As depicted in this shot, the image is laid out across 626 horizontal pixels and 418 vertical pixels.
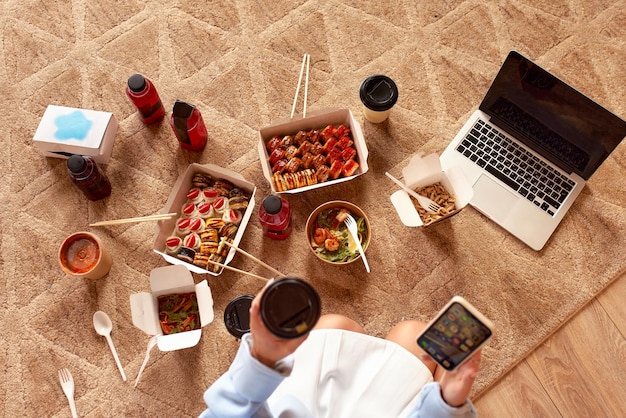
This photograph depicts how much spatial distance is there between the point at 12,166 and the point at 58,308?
0.47 m

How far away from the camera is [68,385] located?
1397 millimetres

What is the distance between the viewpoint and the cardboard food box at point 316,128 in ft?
Result: 4.82

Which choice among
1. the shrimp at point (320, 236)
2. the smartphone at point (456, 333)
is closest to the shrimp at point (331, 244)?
the shrimp at point (320, 236)

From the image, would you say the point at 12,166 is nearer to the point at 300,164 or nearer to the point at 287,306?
the point at 300,164

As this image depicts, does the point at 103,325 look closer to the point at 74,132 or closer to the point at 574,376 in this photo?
the point at 74,132

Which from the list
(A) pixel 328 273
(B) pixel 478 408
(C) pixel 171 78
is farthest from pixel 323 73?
(B) pixel 478 408

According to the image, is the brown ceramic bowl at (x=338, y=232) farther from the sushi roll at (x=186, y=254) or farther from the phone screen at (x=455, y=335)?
the phone screen at (x=455, y=335)

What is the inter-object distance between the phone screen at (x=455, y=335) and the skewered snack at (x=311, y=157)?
1.94 ft

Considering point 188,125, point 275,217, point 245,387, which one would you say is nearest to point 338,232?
point 275,217

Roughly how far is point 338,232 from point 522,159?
57 centimetres

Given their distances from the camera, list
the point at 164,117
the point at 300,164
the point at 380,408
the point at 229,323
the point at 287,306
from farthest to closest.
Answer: the point at 164,117
the point at 300,164
the point at 229,323
the point at 380,408
the point at 287,306

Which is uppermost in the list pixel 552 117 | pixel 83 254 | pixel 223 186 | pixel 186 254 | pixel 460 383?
pixel 552 117

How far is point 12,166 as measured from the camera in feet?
5.23

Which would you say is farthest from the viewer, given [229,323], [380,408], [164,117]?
[164,117]
